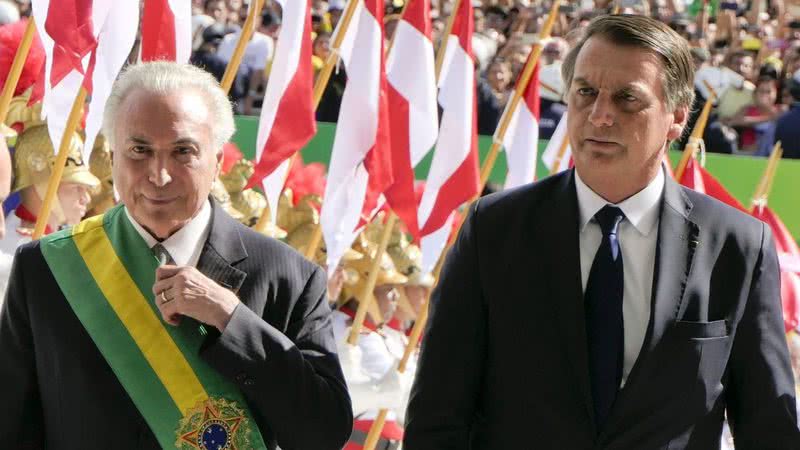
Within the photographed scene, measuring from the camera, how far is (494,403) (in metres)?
3.07

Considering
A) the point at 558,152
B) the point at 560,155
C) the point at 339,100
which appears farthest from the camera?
the point at 339,100

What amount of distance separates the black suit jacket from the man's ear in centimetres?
12

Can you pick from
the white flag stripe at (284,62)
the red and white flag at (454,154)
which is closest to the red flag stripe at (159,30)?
the white flag stripe at (284,62)

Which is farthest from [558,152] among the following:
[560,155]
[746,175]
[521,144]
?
[746,175]

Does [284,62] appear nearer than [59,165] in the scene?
No

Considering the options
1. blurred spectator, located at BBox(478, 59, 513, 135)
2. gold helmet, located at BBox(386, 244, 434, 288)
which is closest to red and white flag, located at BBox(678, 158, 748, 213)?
gold helmet, located at BBox(386, 244, 434, 288)

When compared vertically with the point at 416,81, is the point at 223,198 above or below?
below

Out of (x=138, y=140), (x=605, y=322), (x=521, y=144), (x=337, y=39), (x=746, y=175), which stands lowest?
(x=746, y=175)

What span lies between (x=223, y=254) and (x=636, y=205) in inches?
32.1

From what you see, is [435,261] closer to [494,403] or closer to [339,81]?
[339,81]

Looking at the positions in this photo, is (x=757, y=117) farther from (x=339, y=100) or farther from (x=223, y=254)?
(x=223, y=254)

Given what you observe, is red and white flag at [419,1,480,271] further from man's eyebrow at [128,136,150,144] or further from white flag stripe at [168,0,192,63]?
man's eyebrow at [128,136,150,144]

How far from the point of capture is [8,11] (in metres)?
10.2

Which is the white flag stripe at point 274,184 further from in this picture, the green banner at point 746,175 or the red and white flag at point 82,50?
the green banner at point 746,175
